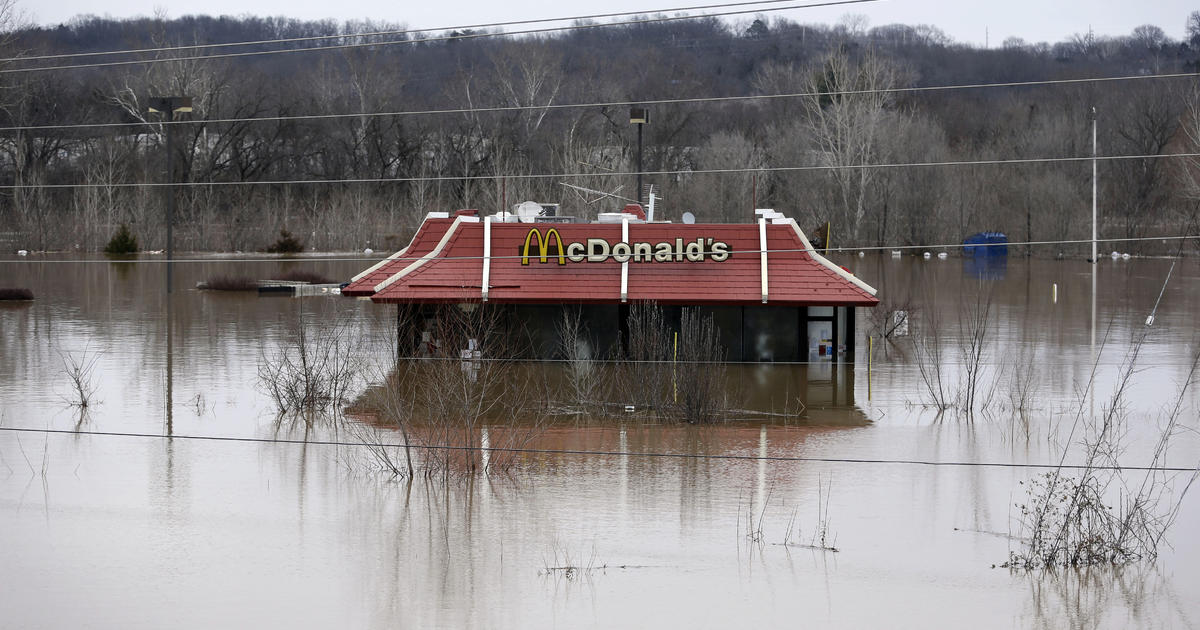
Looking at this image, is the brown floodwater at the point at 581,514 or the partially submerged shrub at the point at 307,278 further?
the partially submerged shrub at the point at 307,278

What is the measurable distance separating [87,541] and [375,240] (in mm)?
67459

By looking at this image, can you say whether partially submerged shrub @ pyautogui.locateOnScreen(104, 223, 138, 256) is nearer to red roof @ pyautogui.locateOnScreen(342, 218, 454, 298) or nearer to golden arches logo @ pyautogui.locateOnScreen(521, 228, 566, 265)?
red roof @ pyautogui.locateOnScreen(342, 218, 454, 298)

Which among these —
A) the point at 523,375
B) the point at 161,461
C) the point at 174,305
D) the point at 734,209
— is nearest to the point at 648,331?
the point at 523,375

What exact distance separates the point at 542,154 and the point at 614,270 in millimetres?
62411

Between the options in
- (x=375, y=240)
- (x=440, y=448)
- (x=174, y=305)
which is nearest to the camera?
(x=440, y=448)

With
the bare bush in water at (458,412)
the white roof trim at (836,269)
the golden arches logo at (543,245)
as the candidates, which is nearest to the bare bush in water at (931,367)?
the white roof trim at (836,269)

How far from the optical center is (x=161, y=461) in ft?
71.1

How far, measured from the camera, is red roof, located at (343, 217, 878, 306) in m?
31.8

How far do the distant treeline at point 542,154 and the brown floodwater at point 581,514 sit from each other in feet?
138

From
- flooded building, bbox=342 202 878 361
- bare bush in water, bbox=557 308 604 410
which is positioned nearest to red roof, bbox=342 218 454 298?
flooded building, bbox=342 202 878 361

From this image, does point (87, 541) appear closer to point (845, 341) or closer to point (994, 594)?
point (994, 594)

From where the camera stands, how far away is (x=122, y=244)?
74938 mm

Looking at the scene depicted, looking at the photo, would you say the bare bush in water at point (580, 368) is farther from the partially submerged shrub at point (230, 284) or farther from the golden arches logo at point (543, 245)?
the partially submerged shrub at point (230, 284)

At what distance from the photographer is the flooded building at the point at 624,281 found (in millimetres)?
31922
